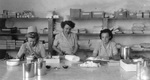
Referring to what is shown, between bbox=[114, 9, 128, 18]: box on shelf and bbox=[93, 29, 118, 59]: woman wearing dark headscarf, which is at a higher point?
bbox=[114, 9, 128, 18]: box on shelf

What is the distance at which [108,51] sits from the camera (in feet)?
15.0

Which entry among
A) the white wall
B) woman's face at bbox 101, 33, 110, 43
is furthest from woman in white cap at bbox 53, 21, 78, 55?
the white wall

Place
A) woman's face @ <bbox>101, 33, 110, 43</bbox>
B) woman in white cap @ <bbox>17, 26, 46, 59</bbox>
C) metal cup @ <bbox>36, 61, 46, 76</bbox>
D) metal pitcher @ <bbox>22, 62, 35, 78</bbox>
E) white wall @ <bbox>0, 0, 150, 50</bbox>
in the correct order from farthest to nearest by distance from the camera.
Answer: white wall @ <bbox>0, 0, 150, 50</bbox>
woman's face @ <bbox>101, 33, 110, 43</bbox>
woman in white cap @ <bbox>17, 26, 46, 59</bbox>
metal cup @ <bbox>36, 61, 46, 76</bbox>
metal pitcher @ <bbox>22, 62, 35, 78</bbox>

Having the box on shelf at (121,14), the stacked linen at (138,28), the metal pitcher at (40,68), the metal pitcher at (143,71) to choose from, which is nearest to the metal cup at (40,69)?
the metal pitcher at (40,68)

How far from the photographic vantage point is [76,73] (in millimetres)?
2777

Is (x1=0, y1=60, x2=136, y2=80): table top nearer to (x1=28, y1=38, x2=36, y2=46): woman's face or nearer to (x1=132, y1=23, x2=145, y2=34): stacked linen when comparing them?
(x1=28, y1=38, x2=36, y2=46): woman's face

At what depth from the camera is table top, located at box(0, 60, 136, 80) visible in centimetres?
254

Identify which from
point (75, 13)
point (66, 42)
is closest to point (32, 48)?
point (66, 42)

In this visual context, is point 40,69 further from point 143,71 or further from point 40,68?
point 143,71

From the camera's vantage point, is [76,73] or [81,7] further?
[81,7]

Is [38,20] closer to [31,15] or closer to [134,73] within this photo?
[31,15]

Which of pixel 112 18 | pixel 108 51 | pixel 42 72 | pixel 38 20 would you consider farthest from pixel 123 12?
pixel 42 72

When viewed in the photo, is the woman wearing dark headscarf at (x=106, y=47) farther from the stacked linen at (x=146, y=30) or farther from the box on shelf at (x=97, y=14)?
the stacked linen at (x=146, y=30)

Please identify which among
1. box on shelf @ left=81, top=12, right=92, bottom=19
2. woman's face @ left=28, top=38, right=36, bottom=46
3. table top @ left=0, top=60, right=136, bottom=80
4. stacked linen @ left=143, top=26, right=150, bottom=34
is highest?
box on shelf @ left=81, top=12, right=92, bottom=19
